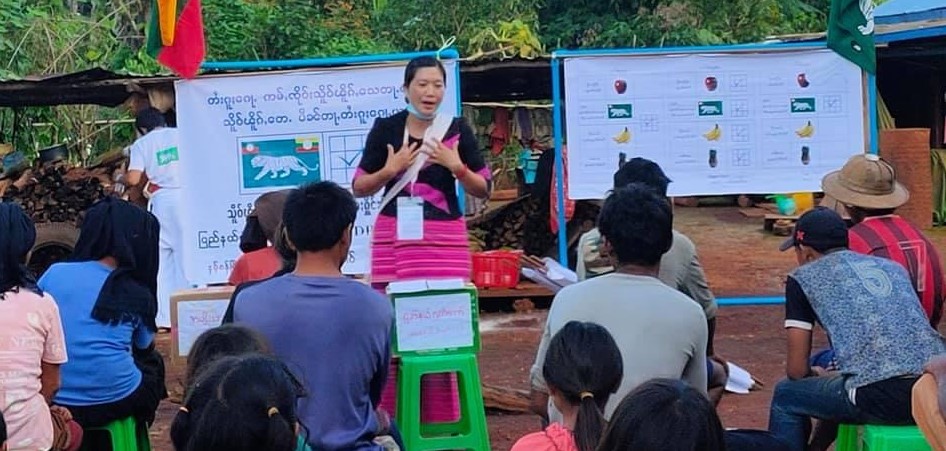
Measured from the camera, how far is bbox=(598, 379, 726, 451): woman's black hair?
223cm

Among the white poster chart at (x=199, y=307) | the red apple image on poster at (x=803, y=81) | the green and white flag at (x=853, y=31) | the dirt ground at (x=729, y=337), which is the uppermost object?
the green and white flag at (x=853, y=31)

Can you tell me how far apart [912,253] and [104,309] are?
116 inches

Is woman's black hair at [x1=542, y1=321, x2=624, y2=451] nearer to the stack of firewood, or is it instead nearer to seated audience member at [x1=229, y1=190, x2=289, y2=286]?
seated audience member at [x1=229, y1=190, x2=289, y2=286]

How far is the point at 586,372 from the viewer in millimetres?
2807

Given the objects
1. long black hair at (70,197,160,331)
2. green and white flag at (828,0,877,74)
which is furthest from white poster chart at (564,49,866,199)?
long black hair at (70,197,160,331)

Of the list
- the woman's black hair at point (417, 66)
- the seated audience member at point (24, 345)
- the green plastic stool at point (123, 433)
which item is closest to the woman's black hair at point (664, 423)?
the seated audience member at point (24, 345)

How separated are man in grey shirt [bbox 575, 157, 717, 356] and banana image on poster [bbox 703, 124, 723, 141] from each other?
3.22 metres

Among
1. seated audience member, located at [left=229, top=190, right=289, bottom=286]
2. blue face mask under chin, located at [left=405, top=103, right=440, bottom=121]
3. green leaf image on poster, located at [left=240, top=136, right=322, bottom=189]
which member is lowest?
seated audience member, located at [left=229, top=190, right=289, bottom=286]

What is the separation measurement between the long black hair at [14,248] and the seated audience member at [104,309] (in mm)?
311

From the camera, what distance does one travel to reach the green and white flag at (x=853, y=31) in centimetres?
710

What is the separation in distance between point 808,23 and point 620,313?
47.9ft

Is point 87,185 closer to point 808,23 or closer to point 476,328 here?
point 476,328

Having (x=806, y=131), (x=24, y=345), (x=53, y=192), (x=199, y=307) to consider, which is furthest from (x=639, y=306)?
(x=53, y=192)

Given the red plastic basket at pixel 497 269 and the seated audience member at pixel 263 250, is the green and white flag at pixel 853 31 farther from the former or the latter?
the seated audience member at pixel 263 250
